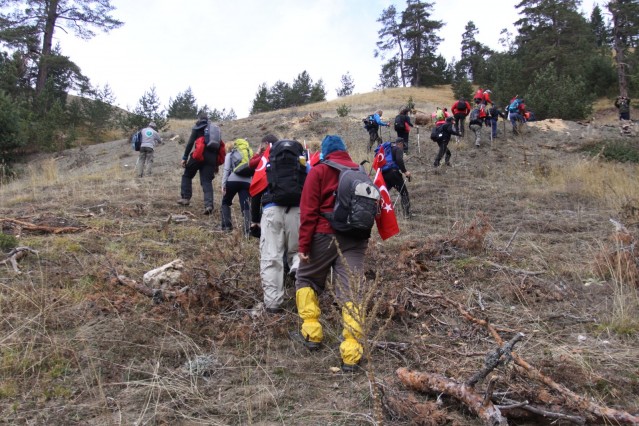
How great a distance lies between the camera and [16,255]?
15.7 feet

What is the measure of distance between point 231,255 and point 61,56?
26223 mm

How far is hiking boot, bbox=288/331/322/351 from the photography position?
3.54 metres

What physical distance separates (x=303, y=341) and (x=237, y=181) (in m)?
3.44

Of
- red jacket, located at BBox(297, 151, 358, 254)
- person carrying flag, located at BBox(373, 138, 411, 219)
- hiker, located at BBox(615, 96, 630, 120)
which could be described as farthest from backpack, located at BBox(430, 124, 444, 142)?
hiker, located at BBox(615, 96, 630, 120)

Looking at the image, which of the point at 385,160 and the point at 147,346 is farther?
the point at 385,160

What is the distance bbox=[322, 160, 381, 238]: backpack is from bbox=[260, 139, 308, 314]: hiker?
77 cm

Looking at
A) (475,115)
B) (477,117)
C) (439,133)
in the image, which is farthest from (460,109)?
(439,133)

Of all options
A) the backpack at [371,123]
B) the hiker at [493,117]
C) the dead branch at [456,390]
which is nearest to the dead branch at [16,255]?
the dead branch at [456,390]

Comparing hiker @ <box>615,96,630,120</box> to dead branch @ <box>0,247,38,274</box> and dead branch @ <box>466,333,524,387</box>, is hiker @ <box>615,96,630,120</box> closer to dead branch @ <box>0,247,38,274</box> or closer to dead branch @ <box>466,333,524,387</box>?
dead branch @ <box>466,333,524,387</box>

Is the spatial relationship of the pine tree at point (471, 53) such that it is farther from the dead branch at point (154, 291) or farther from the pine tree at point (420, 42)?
the dead branch at point (154, 291)

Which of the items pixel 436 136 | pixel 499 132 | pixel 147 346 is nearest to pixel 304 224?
pixel 147 346

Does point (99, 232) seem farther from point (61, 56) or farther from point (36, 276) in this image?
point (61, 56)

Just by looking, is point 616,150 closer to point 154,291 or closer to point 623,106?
point 623,106

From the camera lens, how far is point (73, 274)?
14.9 ft
